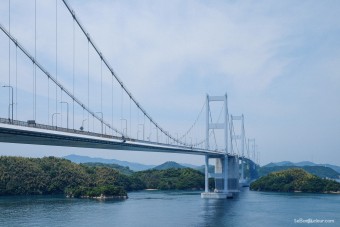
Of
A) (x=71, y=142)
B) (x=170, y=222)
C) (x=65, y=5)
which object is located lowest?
(x=170, y=222)

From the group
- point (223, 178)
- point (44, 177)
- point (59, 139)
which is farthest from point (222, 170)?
point (59, 139)

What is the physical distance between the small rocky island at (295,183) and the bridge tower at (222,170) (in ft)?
28.7

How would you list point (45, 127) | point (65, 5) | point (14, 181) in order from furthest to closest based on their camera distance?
point (14, 181) < point (65, 5) < point (45, 127)

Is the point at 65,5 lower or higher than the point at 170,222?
higher

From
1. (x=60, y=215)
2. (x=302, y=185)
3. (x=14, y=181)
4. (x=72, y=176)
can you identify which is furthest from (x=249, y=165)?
(x=60, y=215)

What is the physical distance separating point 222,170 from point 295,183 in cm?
1325

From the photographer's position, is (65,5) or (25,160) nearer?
(65,5)

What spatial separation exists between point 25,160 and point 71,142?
35.2 m

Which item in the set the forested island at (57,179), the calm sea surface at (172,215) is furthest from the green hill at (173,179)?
the calm sea surface at (172,215)

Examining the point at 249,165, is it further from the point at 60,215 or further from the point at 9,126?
the point at 9,126

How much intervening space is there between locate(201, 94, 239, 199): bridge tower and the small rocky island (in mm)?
8745

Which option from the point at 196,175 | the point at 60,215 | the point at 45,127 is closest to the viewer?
the point at 45,127

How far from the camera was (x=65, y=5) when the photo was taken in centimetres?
1927

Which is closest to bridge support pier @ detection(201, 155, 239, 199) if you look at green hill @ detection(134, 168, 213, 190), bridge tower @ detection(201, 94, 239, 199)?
bridge tower @ detection(201, 94, 239, 199)
